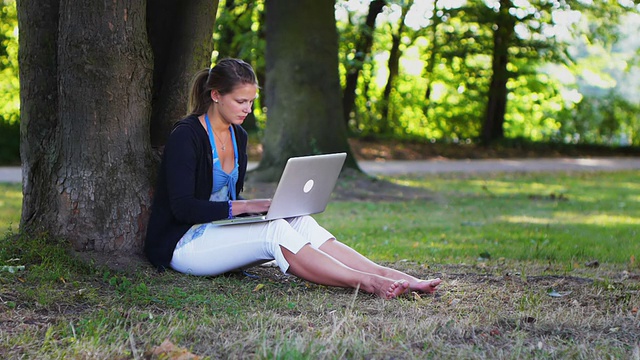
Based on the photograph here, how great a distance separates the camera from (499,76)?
2344 cm

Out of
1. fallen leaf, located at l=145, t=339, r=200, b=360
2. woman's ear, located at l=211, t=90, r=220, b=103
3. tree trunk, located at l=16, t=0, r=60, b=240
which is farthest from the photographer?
tree trunk, located at l=16, t=0, r=60, b=240

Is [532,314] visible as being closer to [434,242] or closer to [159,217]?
[159,217]

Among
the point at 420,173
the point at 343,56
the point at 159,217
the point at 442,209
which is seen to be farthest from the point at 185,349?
the point at 343,56

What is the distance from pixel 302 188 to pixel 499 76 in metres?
19.1

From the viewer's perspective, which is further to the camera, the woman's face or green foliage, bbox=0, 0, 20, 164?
green foliage, bbox=0, 0, 20, 164

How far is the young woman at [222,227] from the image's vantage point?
515 cm

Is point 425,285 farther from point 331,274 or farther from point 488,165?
point 488,165

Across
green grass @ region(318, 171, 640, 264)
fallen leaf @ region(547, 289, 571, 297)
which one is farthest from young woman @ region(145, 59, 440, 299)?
green grass @ region(318, 171, 640, 264)

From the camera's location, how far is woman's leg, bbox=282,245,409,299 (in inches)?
201

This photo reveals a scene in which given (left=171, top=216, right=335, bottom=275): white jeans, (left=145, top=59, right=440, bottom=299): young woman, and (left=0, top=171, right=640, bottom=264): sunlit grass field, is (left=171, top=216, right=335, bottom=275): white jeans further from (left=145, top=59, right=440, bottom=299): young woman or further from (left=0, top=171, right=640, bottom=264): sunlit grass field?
(left=0, top=171, right=640, bottom=264): sunlit grass field

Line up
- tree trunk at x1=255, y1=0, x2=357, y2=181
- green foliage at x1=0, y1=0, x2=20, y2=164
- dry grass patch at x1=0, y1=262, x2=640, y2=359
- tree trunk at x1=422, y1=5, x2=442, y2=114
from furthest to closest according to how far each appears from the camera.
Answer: tree trunk at x1=422, y1=5, x2=442, y2=114 → green foliage at x1=0, y1=0, x2=20, y2=164 → tree trunk at x1=255, y1=0, x2=357, y2=181 → dry grass patch at x1=0, y1=262, x2=640, y2=359

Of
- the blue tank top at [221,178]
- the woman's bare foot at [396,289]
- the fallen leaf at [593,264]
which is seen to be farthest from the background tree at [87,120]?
the fallen leaf at [593,264]

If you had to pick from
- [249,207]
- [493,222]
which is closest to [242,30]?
[493,222]

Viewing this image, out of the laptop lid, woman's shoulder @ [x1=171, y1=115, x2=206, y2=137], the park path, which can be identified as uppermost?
woman's shoulder @ [x1=171, y1=115, x2=206, y2=137]
